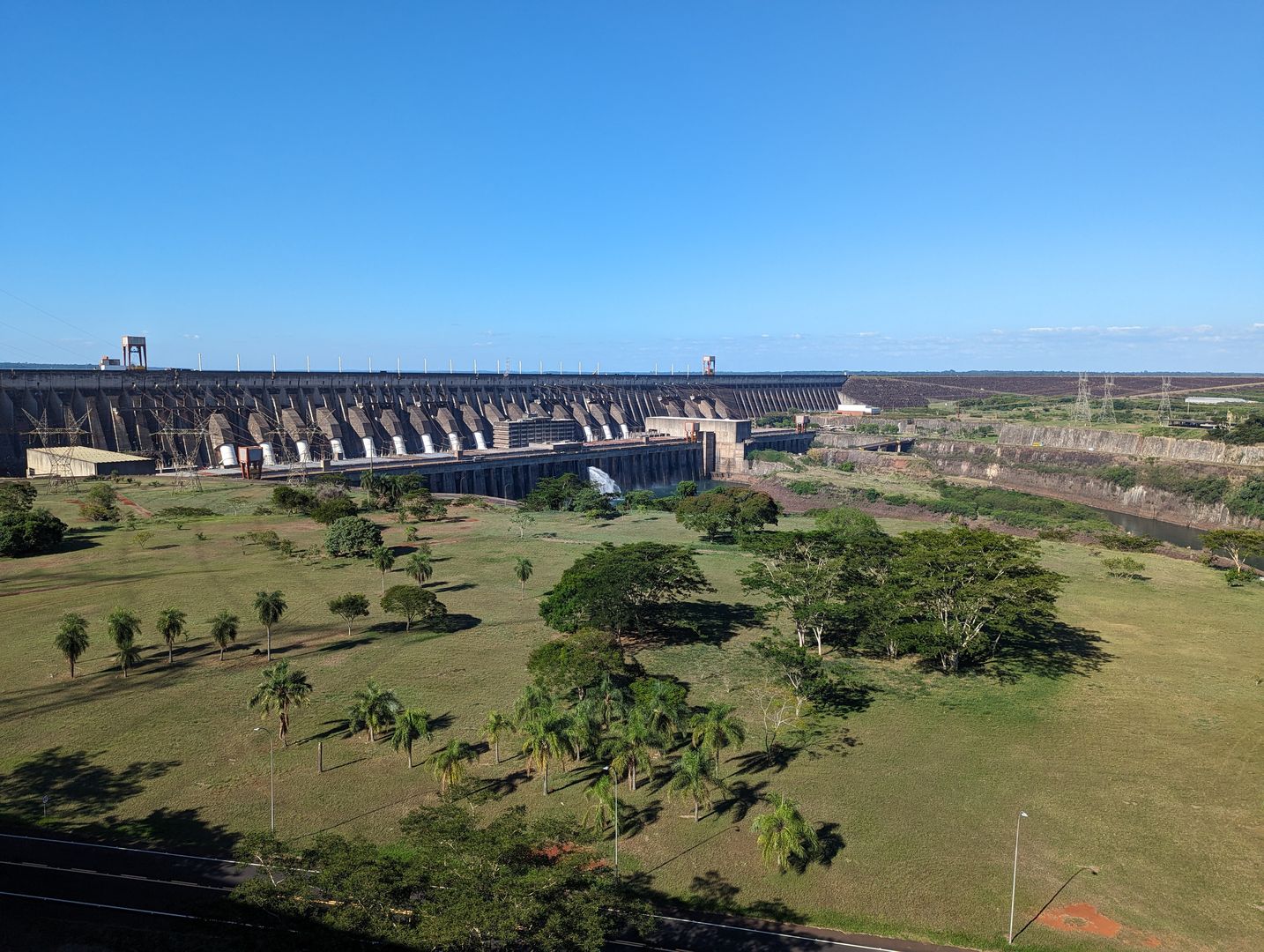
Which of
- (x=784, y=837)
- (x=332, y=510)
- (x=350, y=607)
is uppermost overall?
(x=332, y=510)

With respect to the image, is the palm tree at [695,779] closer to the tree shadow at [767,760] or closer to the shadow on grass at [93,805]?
the tree shadow at [767,760]

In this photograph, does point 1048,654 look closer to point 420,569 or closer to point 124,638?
point 420,569

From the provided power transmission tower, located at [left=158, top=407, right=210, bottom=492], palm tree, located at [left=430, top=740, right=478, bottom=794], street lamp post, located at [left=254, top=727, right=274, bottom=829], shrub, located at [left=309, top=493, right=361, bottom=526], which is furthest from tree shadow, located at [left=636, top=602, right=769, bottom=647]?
power transmission tower, located at [left=158, top=407, right=210, bottom=492]

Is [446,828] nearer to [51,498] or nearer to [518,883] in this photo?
[518,883]

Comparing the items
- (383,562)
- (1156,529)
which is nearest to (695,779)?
(383,562)

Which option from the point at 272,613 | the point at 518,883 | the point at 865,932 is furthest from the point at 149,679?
the point at 865,932

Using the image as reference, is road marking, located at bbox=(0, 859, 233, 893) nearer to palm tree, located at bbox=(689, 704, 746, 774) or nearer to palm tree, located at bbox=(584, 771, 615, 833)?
palm tree, located at bbox=(584, 771, 615, 833)
